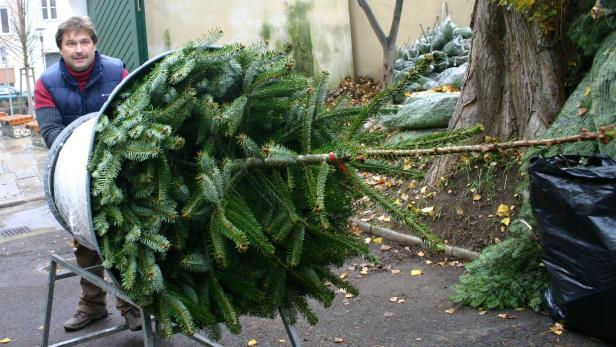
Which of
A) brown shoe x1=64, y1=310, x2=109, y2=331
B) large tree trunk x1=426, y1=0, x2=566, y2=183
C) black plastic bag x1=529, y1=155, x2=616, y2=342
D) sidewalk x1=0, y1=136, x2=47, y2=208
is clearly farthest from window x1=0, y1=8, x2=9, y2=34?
black plastic bag x1=529, y1=155, x2=616, y2=342

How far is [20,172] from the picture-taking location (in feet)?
38.3

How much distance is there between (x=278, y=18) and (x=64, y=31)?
9000 millimetres

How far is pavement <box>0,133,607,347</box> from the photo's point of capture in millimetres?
4410

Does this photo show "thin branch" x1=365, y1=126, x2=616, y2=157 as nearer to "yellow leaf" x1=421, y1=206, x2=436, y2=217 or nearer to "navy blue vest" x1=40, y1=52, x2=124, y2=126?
"navy blue vest" x1=40, y1=52, x2=124, y2=126

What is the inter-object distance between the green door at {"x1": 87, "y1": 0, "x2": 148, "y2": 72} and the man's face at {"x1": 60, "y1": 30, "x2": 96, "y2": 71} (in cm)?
661

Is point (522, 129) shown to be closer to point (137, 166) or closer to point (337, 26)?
point (137, 166)

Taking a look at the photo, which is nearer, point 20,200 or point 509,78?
point 509,78

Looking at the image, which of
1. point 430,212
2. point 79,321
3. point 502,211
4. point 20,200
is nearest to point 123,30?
point 20,200

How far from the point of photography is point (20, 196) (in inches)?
387

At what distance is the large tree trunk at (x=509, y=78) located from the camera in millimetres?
5820

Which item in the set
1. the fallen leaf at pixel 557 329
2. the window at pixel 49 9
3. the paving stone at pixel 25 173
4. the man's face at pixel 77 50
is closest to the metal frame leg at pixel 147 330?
the man's face at pixel 77 50

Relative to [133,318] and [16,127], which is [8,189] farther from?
[16,127]

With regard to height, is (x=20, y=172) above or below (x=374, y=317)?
above

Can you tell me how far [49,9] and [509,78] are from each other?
121 ft
